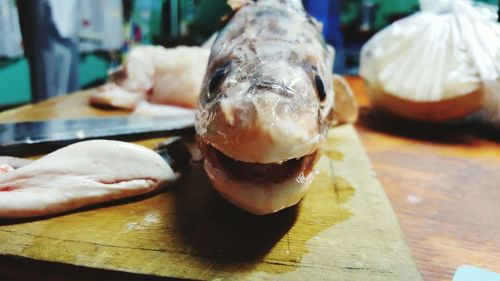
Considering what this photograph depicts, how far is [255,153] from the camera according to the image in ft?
2.06

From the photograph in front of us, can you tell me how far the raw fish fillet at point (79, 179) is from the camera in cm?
78

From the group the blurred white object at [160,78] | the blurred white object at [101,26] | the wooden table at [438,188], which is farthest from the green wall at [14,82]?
the blurred white object at [101,26]

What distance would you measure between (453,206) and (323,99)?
507 millimetres

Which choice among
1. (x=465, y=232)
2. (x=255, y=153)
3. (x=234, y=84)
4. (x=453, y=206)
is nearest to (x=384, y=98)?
(x=453, y=206)

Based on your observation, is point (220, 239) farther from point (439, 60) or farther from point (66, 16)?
point (66, 16)

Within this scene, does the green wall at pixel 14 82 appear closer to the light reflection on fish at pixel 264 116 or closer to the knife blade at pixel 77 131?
the knife blade at pixel 77 131

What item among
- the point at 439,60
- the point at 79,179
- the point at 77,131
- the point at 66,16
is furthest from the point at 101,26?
the point at 79,179

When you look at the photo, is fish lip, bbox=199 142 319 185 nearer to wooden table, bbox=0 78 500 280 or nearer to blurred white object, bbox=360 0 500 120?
wooden table, bbox=0 78 500 280

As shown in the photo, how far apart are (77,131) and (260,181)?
741 millimetres

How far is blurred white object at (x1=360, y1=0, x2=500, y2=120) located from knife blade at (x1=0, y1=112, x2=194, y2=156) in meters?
0.98

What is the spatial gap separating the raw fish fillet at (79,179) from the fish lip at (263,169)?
0.21 m

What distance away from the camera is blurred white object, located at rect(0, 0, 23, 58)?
201 cm

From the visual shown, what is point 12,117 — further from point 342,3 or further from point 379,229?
point 342,3

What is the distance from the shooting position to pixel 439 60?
5.62 ft
